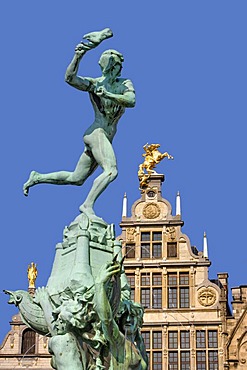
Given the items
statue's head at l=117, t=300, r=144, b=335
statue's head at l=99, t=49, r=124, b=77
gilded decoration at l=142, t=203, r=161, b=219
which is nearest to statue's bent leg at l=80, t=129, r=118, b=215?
statue's head at l=99, t=49, r=124, b=77

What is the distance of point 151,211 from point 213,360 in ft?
19.8

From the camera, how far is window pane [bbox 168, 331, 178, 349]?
1320 inches

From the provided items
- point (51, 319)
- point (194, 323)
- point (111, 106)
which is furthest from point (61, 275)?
point (194, 323)

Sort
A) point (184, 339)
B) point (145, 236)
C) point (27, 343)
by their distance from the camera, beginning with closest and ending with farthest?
point (184, 339) < point (27, 343) < point (145, 236)

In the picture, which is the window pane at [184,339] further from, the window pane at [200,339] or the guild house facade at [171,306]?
the window pane at [200,339]

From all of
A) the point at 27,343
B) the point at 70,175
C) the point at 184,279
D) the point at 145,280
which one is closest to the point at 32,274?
the point at 27,343

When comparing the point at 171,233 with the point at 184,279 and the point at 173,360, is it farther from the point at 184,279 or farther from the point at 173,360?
the point at 173,360

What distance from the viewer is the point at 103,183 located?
13008mm

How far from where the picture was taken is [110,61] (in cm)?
1331

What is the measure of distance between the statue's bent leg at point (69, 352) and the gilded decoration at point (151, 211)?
23867mm

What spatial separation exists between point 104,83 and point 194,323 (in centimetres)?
2144

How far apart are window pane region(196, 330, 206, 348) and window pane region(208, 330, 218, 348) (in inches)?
7.2

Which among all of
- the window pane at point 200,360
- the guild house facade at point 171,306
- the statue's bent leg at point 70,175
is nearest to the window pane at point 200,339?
the guild house facade at point 171,306

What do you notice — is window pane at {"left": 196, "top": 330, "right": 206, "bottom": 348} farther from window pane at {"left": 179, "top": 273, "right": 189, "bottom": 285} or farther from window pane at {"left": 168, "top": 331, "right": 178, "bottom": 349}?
window pane at {"left": 179, "top": 273, "right": 189, "bottom": 285}
